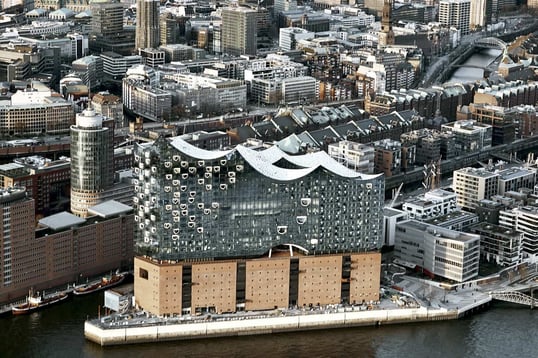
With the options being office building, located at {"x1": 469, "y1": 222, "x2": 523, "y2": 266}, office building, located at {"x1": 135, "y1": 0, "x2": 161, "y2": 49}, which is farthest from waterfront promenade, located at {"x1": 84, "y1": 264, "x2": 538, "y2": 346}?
office building, located at {"x1": 135, "y1": 0, "x2": 161, "y2": 49}

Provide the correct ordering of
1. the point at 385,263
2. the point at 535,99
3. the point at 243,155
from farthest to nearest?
the point at 535,99
the point at 385,263
the point at 243,155

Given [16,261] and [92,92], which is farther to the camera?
[92,92]

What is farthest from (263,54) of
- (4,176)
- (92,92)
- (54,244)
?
(54,244)

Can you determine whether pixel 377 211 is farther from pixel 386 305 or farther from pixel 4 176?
pixel 4 176

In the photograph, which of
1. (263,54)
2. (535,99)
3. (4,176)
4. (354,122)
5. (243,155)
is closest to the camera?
(243,155)

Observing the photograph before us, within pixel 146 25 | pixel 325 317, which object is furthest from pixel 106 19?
pixel 325 317

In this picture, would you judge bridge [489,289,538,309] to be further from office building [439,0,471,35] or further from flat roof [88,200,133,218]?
office building [439,0,471,35]

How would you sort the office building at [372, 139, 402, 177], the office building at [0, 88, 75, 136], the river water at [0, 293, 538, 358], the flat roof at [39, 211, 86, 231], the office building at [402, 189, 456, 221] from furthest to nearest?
the office building at [0, 88, 75, 136]
the office building at [372, 139, 402, 177]
the office building at [402, 189, 456, 221]
the flat roof at [39, 211, 86, 231]
the river water at [0, 293, 538, 358]
